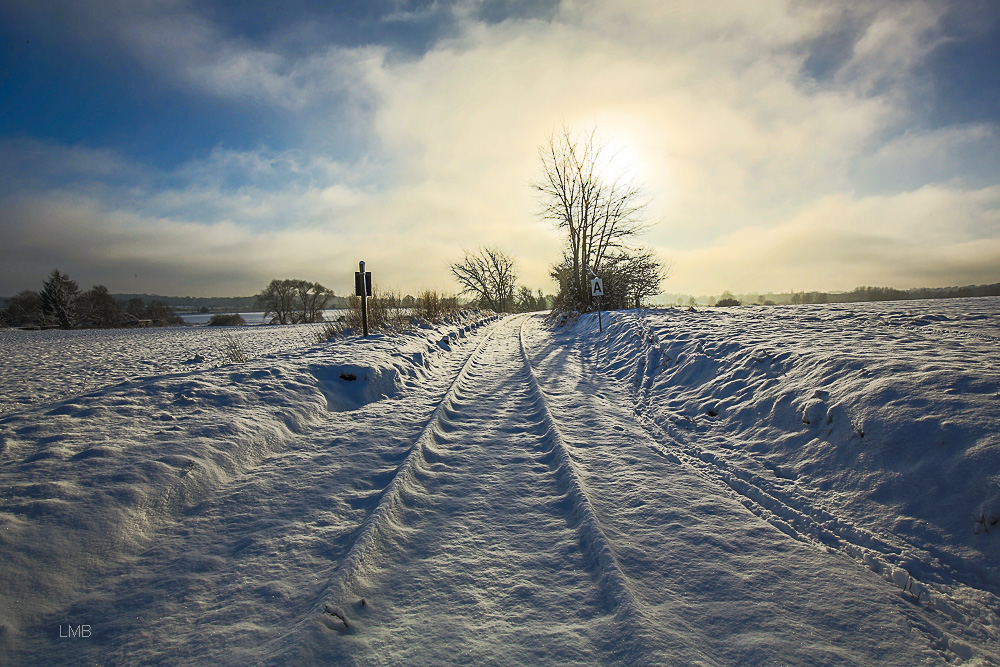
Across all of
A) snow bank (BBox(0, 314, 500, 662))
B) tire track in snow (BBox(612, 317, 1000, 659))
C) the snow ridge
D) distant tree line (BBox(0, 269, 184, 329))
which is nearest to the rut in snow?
the snow ridge

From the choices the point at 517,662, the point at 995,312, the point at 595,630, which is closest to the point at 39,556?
the point at 517,662

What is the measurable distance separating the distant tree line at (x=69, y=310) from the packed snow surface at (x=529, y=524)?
4024 cm

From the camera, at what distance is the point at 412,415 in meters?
5.34

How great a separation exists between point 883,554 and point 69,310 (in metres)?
49.3

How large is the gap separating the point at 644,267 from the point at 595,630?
81.2 ft

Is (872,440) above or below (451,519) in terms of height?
above

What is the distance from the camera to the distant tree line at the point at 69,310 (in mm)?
30734

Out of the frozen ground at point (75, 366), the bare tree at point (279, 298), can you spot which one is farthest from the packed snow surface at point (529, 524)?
the bare tree at point (279, 298)

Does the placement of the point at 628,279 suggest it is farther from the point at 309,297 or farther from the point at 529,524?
the point at 309,297

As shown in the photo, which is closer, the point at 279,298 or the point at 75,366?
the point at 75,366

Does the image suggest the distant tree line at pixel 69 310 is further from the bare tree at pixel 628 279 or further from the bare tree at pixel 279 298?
the bare tree at pixel 628 279

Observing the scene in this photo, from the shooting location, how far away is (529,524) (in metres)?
2.69

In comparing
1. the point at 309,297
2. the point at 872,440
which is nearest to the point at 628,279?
the point at 872,440

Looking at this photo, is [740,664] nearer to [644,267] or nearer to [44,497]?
[44,497]
